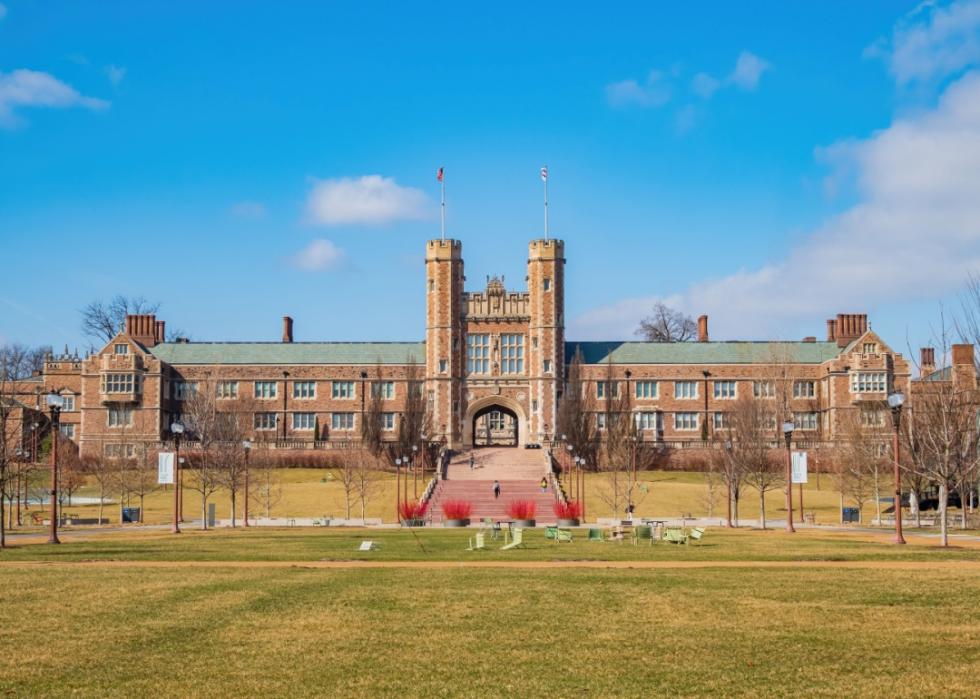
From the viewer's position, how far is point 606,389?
82312 mm

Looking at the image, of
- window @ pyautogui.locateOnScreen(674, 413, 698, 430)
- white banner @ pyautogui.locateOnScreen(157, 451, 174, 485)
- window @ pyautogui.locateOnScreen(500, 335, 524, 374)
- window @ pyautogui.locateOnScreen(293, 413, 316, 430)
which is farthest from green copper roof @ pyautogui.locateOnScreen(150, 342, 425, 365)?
white banner @ pyautogui.locateOnScreen(157, 451, 174, 485)

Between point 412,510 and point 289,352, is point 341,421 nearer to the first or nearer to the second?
point 289,352

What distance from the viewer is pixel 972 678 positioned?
11664mm

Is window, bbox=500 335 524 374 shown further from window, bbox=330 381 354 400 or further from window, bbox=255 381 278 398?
window, bbox=255 381 278 398

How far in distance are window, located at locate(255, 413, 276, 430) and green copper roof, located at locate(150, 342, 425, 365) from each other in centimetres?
416

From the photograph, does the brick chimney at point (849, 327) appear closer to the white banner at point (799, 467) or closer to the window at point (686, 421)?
the window at point (686, 421)

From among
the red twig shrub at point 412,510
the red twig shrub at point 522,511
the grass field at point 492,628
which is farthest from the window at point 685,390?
the grass field at point 492,628

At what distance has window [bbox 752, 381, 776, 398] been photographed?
273 ft

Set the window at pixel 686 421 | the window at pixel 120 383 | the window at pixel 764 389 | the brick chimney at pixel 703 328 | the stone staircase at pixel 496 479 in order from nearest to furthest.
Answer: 1. the stone staircase at pixel 496 479
2. the window at pixel 120 383
3. the window at pixel 764 389
4. the window at pixel 686 421
5. the brick chimney at pixel 703 328

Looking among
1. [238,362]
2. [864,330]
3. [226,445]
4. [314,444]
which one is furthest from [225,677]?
[864,330]

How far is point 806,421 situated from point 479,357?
970 inches

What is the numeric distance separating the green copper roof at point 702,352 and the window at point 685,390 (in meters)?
1.69

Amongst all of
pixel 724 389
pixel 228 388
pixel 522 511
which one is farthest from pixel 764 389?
pixel 228 388

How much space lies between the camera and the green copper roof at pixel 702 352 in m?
85.8
